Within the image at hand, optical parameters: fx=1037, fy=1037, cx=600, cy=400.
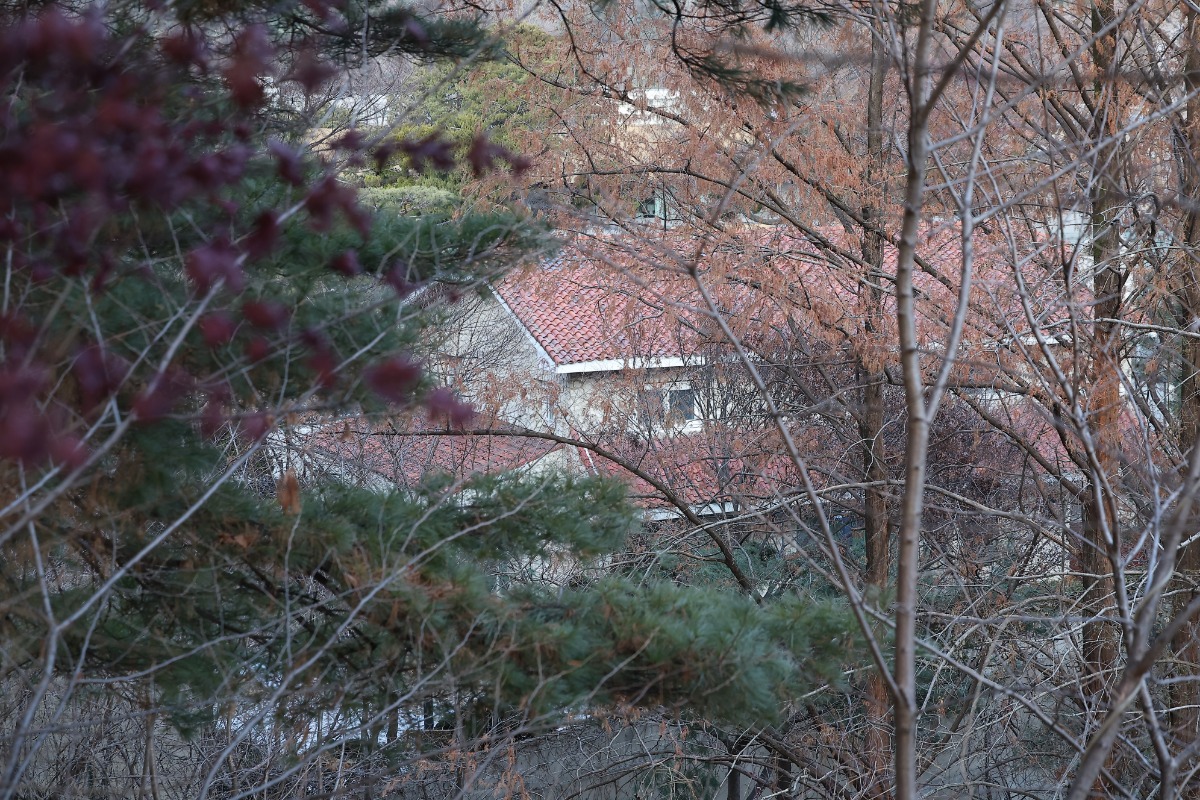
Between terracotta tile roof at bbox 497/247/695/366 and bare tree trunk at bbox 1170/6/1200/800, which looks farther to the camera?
terracotta tile roof at bbox 497/247/695/366

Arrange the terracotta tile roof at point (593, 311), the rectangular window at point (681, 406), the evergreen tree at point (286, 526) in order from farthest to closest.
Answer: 1. the rectangular window at point (681, 406)
2. the terracotta tile roof at point (593, 311)
3. the evergreen tree at point (286, 526)

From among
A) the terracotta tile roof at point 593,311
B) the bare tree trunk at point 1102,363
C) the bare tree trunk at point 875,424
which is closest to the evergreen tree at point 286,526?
the terracotta tile roof at point 593,311

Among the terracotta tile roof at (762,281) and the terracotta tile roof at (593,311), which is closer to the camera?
the terracotta tile roof at (762,281)

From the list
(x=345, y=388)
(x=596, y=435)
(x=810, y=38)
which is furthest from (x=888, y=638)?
(x=596, y=435)

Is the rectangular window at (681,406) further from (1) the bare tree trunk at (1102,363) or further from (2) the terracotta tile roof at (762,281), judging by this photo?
(1) the bare tree trunk at (1102,363)

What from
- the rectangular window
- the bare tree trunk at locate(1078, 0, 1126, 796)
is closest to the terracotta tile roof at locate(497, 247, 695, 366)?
the rectangular window

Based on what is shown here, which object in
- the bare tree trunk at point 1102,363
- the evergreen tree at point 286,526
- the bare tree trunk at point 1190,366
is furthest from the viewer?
the bare tree trunk at point 1190,366

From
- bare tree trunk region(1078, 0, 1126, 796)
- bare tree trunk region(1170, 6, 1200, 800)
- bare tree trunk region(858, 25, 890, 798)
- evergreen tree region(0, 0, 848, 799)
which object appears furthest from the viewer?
bare tree trunk region(858, 25, 890, 798)

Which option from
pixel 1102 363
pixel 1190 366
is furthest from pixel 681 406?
pixel 1102 363

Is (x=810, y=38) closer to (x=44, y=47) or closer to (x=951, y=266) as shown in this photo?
(x=951, y=266)

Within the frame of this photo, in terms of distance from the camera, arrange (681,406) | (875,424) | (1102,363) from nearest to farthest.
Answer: (1102,363) < (875,424) < (681,406)

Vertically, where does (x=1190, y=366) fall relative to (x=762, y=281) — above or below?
below

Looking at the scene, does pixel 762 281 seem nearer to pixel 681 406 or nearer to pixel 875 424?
pixel 875 424

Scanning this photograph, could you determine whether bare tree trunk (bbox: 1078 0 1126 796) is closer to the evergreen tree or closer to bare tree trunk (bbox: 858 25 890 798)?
bare tree trunk (bbox: 858 25 890 798)
